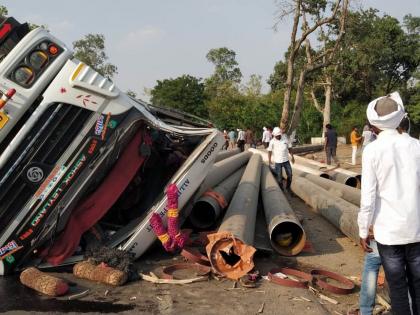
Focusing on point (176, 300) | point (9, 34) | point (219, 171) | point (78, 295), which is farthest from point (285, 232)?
point (9, 34)

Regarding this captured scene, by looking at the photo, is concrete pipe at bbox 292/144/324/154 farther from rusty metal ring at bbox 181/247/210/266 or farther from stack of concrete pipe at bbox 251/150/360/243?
rusty metal ring at bbox 181/247/210/266

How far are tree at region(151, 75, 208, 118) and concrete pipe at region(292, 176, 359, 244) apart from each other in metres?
50.8

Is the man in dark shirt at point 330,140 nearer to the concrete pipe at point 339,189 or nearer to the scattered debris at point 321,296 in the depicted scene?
the concrete pipe at point 339,189

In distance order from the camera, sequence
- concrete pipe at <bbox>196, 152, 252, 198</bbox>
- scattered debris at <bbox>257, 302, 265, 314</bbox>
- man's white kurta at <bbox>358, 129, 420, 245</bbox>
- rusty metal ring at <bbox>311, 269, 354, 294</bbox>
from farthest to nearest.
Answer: concrete pipe at <bbox>196, 152, 252, 198</bbox>, rusty metal ring at <bbox>311, 269, 354, 294</bbox>, scattered debris at <bbox>257, 302, 265, 314</bbox>, man's white kurta at <bbox>358, 129, 420, 245</bbox>

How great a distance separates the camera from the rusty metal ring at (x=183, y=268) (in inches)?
200

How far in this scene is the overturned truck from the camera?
482 cm

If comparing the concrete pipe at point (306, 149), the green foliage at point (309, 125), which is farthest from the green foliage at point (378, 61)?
the concrete pipe at point (306, 149)

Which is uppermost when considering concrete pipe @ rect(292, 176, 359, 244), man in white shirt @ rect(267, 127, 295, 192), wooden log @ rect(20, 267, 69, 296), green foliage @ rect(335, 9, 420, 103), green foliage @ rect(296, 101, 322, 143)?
green foliage @ rect(335, 9, 420, 103)

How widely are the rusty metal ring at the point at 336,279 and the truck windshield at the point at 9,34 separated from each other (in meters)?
4.17

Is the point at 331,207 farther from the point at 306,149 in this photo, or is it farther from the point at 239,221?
the point at 306,149

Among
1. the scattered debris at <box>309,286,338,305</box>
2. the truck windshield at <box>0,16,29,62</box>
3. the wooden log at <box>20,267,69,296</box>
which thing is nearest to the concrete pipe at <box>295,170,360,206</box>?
the scattered debris at <box>309,286,338,305</box>

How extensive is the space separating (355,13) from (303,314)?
2362 cm

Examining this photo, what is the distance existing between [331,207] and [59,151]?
15.7 ft

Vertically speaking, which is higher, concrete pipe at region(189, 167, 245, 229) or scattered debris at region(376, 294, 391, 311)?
scattered debris at region(376, 294, 391, 311)
